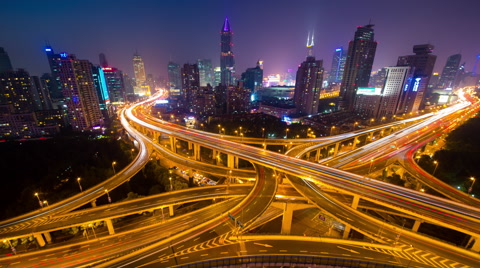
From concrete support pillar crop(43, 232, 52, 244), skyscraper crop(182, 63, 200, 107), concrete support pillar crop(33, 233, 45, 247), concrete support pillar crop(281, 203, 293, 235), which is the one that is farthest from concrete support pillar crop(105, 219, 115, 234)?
skyscraper crop(182, 63, 200, 107)

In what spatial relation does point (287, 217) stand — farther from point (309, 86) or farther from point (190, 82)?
point (190, 82)

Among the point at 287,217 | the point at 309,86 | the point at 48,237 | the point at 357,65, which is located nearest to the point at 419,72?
the point at 357,65

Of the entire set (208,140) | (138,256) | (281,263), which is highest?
(208,140)

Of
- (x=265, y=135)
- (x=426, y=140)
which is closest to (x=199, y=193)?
(x=265, y=135)

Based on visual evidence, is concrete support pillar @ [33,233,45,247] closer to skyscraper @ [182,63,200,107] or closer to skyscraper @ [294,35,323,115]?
skyscraper @ [182,63,200,107]

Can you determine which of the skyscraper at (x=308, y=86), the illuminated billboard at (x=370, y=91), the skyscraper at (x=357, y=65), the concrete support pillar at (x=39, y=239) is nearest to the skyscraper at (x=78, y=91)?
the concrete support pillar at (x=39, y=239)

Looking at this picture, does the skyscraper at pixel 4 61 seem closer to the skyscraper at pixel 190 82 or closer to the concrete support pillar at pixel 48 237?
the skyscraper at pixel 190 82

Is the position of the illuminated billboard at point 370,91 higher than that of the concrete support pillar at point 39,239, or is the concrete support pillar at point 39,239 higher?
the illuminated billboard at point 370,91

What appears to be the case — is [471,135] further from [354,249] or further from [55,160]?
[55,160]
